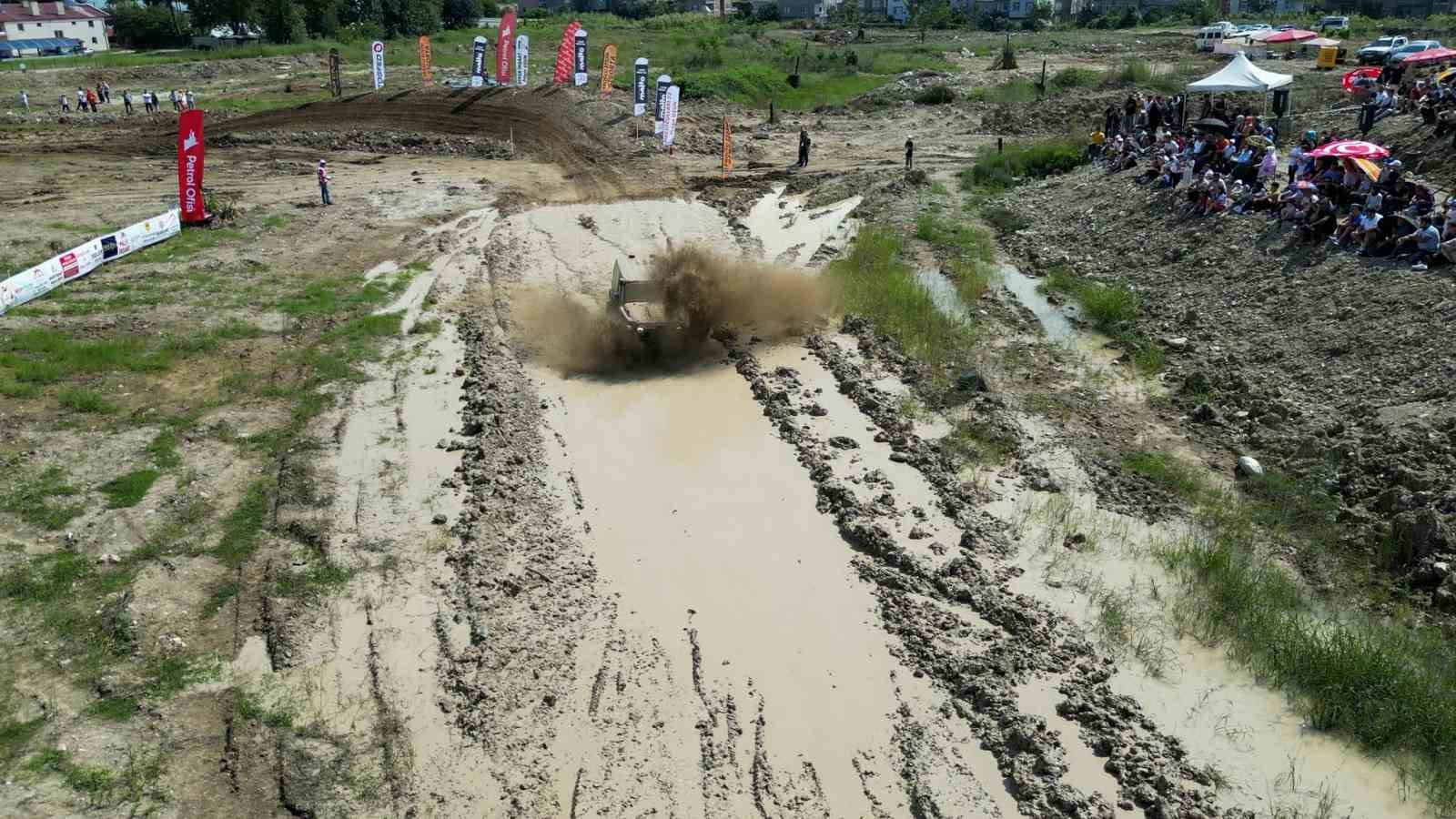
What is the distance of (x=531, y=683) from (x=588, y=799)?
76.0 inches

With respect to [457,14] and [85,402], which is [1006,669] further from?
[457,14]

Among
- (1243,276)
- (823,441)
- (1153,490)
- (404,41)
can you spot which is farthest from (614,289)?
(404,41)

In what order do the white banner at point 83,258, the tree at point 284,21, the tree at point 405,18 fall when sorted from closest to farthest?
1. the white banner at point 83,258
2. the tree at point 284,21
3. the tree at point 405,18

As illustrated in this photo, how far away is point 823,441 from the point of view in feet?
58.7

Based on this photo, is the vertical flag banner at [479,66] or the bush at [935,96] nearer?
the vertical flag banner at [479,66]

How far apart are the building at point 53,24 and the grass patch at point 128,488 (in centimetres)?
9972

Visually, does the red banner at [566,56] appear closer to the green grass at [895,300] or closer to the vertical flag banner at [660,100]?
the vertical flag banner at [660,100]

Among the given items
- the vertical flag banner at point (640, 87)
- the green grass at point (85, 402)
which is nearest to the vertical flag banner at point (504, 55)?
the vertical flag banner at point (640, 87)

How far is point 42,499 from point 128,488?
1103 millimetres

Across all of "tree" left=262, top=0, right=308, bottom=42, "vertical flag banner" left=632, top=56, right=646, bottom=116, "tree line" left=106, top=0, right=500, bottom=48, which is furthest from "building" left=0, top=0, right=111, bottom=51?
"vertical flag banner" left=632, top=56, right=646, bottom=116

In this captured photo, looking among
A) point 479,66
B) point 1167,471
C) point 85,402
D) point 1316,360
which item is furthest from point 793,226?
point 479,66

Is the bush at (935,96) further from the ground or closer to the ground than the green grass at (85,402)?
further from the ground

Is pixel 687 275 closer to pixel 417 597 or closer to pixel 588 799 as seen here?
pixel 417 597

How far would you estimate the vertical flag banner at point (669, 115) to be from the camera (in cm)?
4038
